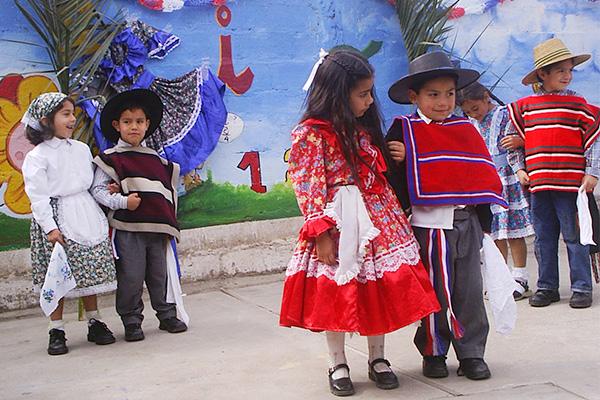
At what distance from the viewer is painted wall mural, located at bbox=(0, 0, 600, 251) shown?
6402mm

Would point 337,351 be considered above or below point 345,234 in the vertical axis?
below

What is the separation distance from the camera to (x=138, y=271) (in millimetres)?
5703

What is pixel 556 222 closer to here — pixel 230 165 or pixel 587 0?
pixel 230 165

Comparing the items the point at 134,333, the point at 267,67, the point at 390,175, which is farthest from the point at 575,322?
the point at 267,67

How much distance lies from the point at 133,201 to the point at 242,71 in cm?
202

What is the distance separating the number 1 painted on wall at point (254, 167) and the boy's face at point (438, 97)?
9.82 ft

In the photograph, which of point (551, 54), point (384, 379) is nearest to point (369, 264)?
point (384, 379)

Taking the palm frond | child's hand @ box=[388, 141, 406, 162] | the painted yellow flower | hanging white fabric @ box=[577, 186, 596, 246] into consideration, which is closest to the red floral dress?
child's hand @ box=[388, 141, 406, 162]

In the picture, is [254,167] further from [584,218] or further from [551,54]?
[584,218]

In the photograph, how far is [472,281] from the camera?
14.3ft

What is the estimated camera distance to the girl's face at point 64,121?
5.50 m

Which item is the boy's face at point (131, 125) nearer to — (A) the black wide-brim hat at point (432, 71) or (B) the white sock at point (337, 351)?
(A) the black wide-brim hat at point (432, 71)

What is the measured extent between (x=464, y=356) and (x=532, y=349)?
2.24 ft

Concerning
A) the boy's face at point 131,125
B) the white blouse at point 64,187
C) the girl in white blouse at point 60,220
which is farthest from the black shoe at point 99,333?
the boy's face at point 131,125
